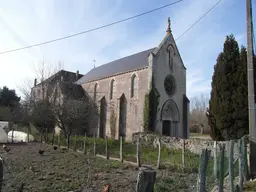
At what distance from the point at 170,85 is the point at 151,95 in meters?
3.79

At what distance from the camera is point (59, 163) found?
11695 mm

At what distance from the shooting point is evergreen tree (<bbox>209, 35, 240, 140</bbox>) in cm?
1748

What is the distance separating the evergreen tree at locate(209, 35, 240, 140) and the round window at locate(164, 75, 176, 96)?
29.3 ft

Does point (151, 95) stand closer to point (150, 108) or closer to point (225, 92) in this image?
point (150, 108)

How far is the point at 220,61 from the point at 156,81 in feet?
28.8

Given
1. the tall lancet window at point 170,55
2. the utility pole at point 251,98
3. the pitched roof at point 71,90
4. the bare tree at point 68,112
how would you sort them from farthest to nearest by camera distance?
the pitched roof at point 71,90, the tall lancet window at point 170,55, the bare tree at point 68,112, the utility pole at point 251,98

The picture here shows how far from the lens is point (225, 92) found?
18031mm

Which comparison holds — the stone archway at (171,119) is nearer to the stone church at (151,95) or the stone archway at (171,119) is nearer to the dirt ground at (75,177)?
the stone church at (151,95)

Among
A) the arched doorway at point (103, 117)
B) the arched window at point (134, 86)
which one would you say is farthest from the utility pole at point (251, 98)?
the arched doorway at point (103, 117)

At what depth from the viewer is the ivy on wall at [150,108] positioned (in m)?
25.4

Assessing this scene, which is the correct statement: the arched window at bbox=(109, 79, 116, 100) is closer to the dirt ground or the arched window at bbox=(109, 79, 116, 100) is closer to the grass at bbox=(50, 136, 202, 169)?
the grass at bbox=(50, 136, 202, 169)

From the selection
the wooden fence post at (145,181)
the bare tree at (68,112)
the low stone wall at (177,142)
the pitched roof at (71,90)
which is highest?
the pitched roof at (71,90)

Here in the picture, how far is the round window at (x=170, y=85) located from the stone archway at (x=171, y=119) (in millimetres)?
1063

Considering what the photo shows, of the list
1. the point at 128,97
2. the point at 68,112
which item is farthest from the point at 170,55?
the point at 68,112
